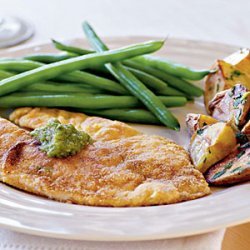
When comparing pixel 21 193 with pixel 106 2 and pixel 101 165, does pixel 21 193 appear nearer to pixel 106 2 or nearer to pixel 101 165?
pixel 101 165

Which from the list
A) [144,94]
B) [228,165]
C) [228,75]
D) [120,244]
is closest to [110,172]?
[120,244]

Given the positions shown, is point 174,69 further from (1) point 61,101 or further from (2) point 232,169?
(2) point 232,169

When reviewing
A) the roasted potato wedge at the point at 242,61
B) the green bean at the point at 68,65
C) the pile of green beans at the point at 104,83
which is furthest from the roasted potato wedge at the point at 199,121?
the green bean at the point at 68,65

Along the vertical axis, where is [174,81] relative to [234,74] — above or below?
below

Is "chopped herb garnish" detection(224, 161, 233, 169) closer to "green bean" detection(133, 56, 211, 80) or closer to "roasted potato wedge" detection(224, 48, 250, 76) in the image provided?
"roasted potato wedge" detection(224, 48, 250, 76)

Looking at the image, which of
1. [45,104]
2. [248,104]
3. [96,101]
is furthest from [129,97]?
[248,104]
